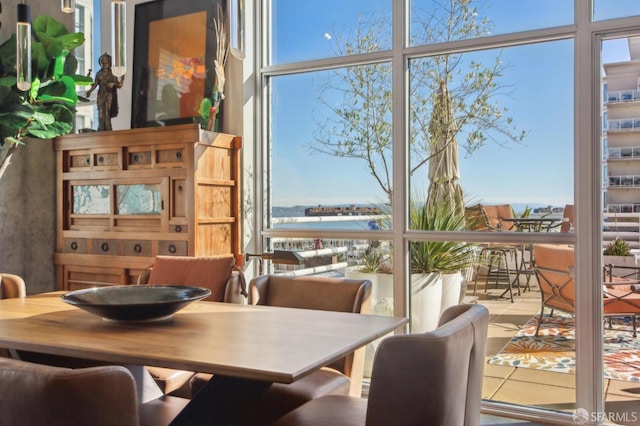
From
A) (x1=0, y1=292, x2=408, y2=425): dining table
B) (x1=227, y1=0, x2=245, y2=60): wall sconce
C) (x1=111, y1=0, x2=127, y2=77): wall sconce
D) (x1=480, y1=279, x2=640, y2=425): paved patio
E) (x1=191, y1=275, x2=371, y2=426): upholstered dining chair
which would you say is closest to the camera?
(x1=0, y1=292, x2=408, y2=425): dining table

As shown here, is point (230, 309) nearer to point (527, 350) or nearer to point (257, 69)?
point (527, 350)

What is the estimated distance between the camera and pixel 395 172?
4.03 metres

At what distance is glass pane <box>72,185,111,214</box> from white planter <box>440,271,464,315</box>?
245 cm

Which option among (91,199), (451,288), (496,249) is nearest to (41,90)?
(91,199)

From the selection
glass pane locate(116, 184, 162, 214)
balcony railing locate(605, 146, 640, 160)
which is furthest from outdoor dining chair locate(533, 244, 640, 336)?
glass pane locate(116, 184, 162, 214)

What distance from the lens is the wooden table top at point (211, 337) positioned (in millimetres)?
1726

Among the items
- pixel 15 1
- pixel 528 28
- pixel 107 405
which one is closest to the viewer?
pixel 107 405

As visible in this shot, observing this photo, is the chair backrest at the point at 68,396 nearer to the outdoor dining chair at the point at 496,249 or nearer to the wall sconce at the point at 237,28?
the wall sconce at the point at 237,28

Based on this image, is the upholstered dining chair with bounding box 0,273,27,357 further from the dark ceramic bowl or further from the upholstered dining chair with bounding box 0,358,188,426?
the upholstered dining chair with bounding box 0,358,188,426

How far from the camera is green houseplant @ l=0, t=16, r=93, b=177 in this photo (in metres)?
4.07

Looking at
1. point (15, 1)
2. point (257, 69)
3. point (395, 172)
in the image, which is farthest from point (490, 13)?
point (15, 1)

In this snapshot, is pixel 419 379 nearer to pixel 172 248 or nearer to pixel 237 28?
pixel 237 28

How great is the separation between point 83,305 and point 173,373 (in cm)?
73

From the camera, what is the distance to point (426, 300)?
13.2 feet
